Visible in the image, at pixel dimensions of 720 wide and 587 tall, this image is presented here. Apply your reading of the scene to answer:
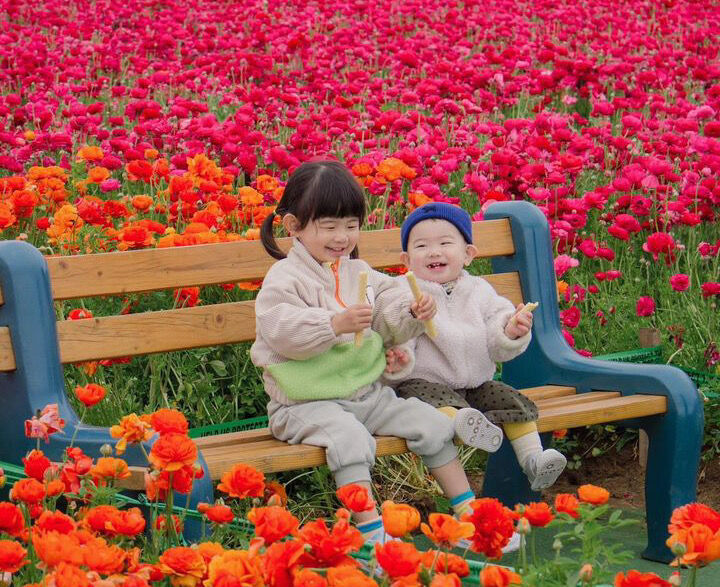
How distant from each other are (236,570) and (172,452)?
0.39m

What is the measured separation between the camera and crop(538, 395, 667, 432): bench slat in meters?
3.17

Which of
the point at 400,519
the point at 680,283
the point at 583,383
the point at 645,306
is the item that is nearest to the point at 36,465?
the point at 400,519

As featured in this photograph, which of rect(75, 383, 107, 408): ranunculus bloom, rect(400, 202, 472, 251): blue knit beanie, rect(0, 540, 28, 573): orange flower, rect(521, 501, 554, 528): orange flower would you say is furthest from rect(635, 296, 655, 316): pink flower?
rect(0, 540, 28, 573): orange flower

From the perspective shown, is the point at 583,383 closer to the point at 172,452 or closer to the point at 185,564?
the point at 172,452

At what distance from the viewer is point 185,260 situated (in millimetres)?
3264

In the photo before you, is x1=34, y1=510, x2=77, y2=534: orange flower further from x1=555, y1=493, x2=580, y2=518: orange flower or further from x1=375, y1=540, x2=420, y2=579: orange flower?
x1=555, y1=493, x2=580, y2=518: orange flower

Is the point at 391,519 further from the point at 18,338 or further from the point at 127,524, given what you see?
the point at 18,338

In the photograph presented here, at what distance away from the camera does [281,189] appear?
417cm

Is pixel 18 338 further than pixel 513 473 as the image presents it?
No

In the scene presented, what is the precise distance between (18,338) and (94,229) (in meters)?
1.55

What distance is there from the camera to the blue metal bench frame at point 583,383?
3.36 meters

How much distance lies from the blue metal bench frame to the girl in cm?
67

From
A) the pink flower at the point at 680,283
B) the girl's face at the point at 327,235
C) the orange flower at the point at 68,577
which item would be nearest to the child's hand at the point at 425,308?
the girl's face at the point at 327,235

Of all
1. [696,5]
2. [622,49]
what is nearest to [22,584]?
[622,49]
